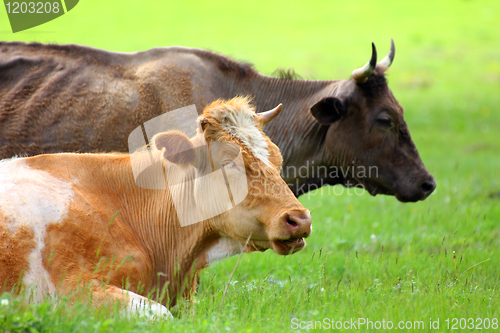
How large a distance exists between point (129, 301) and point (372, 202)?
813 cm

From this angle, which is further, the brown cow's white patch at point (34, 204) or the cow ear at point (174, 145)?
the cow ear at point (174, 145)

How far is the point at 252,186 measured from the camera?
448 centimetres

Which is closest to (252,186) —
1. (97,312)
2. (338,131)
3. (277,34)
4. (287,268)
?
(97,312)

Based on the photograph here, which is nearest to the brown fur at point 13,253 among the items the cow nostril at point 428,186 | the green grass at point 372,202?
the green grass at point 372,202

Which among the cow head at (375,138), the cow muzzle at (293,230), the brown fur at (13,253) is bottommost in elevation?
the cow head at (375,138)

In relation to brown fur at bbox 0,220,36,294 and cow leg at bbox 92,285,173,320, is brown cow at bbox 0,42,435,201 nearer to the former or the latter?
brown fur at bbox 0,220,36,294

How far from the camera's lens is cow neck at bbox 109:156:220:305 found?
477 cm

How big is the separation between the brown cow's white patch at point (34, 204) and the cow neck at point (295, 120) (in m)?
3.55

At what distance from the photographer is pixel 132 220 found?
15.9 feet

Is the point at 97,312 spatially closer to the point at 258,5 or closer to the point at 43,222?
the point at 43,222

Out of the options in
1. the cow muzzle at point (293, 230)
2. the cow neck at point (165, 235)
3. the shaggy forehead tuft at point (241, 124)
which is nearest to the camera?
the cow muzzle at point (293, 230)

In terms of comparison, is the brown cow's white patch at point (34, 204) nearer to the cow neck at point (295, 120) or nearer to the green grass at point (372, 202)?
the green grass at point (372, 202)

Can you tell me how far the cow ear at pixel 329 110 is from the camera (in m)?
7.22

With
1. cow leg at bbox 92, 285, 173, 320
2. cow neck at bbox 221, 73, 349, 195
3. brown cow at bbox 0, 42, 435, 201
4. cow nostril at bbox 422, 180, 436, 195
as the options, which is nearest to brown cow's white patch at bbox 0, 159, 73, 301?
cow leg at bbox 92, 285, 173, 320
